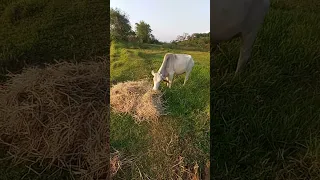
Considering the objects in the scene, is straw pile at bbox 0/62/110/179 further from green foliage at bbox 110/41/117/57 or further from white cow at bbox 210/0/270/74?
white cow at bbox 210/0/270/74

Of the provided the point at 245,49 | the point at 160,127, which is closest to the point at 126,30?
the point at 160,127

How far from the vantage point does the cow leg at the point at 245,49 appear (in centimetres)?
280

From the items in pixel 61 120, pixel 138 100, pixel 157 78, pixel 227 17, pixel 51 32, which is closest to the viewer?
pixel 157 78

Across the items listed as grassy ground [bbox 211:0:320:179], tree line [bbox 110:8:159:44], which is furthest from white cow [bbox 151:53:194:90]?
grassy ground [bbox 211:0:320:179]

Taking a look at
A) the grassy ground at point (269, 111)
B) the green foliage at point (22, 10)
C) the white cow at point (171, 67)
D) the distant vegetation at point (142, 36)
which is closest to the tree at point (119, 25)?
the distant vegetation at point (142, 36)

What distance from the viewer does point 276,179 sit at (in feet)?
8.60

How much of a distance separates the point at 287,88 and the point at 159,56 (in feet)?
3.22

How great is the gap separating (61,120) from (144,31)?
0.79 meters

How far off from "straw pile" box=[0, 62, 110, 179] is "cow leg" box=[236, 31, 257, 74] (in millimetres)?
745

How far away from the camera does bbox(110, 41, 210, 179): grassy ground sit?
7.58 ft

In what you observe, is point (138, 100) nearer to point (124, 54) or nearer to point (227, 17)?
point (124, 54)

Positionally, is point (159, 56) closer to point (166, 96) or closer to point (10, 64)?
point (166, 96)

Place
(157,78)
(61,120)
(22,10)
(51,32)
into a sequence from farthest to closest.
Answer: (22,10)
(51,32)
(61,120)
(157,78)

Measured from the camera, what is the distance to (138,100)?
7.93 feet
